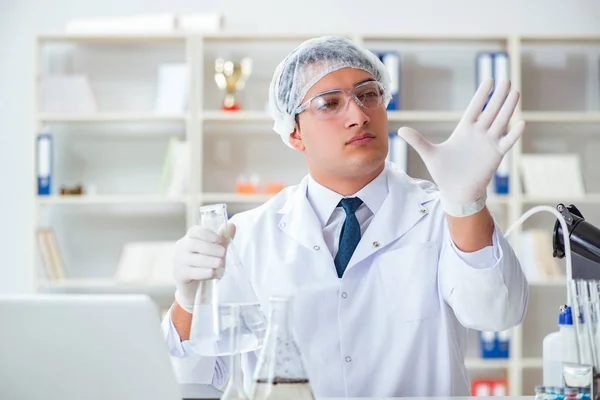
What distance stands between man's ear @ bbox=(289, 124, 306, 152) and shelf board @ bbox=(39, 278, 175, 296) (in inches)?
79.9

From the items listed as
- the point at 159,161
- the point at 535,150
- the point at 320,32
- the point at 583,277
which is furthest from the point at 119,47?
the point at 583,277

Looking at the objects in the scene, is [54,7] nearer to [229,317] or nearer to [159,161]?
[159,161]

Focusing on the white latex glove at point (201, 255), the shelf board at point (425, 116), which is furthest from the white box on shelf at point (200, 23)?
the white latex glove at point (201, 255)

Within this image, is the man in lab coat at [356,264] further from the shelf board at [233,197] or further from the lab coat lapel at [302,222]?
the shelf board at [233,197]

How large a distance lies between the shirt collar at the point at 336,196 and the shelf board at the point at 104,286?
2.16 m

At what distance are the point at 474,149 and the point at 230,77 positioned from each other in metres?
2.90

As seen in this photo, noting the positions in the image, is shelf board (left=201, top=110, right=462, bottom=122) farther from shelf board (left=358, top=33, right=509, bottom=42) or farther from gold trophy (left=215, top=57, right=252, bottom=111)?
shelf board (left=358, top=33, right=509, bottom=42)

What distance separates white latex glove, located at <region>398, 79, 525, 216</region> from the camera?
1.31m

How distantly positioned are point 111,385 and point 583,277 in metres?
0.77

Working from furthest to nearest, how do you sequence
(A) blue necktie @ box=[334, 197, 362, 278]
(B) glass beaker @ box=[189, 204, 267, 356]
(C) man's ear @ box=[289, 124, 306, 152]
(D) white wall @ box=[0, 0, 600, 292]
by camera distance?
(D) white wall @ box=[0, 0, 600, 292]
(C) man's ear @ box=[289, 124, 306, 152]
(A) blue necktie @ box=[334, 197, 362, 278]
(B) glass beaker @ box=[189, 204, 267, 356]

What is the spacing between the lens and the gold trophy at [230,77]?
4102 millimetres

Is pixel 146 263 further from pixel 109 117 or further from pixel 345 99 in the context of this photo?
pixel 345 99

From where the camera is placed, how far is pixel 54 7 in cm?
428

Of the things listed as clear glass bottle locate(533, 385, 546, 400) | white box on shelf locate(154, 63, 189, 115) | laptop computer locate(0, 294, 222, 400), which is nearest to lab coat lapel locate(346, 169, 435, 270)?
clear glass bottle locate(533, 385, 546, 400)
